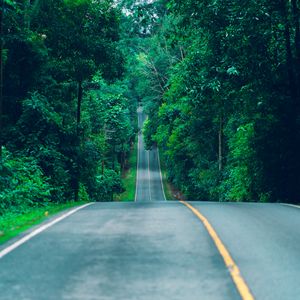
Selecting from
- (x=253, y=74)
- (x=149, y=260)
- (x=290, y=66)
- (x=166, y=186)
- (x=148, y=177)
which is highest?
(x=290, y=66)

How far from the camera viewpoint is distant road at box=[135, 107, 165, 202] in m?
70.6

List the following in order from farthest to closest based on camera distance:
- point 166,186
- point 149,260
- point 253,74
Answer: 1. point 166,186
2. point 253,74
3. point 149,260

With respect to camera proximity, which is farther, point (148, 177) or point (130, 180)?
point (148, 177)

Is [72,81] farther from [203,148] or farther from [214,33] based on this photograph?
[203,148]

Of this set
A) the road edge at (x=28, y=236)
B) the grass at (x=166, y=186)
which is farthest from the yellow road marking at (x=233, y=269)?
the grass at (x=166, y=186)

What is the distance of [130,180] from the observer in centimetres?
8412

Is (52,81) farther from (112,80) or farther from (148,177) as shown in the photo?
(148,177)

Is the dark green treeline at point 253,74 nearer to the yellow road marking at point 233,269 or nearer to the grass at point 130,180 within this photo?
the yellow road marking at point 233,269

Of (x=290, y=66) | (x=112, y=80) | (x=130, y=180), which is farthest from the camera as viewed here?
(x=130, y=180)

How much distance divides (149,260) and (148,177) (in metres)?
78.4

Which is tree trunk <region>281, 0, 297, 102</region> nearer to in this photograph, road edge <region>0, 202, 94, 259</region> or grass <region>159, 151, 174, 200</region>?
road edge <region>0, 202, 94, 259</region>

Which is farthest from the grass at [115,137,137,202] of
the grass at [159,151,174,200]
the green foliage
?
the green foliage

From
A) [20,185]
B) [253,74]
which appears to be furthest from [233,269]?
[253,74]

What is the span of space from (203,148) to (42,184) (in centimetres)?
3551
